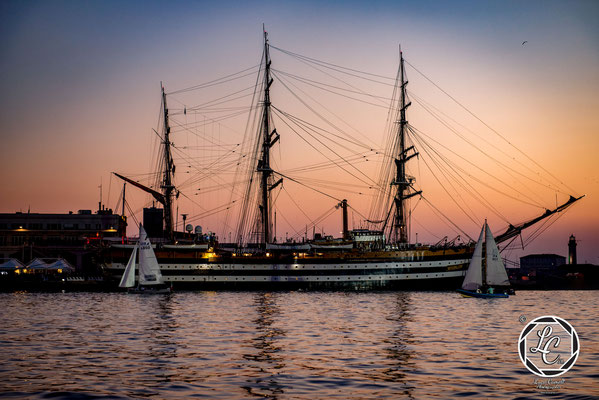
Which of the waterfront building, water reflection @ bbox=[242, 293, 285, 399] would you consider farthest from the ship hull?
the waterfront building

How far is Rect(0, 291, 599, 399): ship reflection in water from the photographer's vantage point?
22.5 meters

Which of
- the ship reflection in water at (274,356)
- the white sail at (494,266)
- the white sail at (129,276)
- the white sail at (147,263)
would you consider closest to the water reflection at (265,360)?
the ship reflection in water at (274,356)

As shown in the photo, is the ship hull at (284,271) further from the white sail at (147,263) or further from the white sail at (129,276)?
the white sail at (147,263)

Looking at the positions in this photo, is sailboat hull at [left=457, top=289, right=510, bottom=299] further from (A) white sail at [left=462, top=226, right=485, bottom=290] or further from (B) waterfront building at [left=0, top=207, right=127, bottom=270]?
(B) waterfront building at [left=0, top=207, right=127, bottom=270]

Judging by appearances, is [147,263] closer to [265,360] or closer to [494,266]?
[494,266]

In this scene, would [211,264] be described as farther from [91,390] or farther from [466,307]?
[91,390]

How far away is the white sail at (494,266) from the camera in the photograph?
77500 mm

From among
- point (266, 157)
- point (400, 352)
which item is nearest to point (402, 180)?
point (266, 157)

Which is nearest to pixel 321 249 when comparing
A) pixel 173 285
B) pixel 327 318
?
pixel 173 285

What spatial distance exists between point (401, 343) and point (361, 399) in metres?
14.0

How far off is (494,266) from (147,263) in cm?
4537

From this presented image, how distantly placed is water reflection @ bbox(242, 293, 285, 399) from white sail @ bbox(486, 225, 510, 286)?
128ft

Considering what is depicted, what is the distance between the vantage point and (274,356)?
2977cm

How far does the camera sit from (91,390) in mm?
22281
